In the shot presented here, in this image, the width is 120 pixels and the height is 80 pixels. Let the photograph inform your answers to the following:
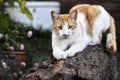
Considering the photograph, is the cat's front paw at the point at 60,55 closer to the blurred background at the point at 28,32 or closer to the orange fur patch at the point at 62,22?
the orange fur patch at the point at 62,22

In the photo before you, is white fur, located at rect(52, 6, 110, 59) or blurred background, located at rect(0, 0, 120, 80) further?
blurred background, located at rect(0, 0, 120, 80)

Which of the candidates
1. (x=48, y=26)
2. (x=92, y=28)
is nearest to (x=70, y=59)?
(x=92, y=28)

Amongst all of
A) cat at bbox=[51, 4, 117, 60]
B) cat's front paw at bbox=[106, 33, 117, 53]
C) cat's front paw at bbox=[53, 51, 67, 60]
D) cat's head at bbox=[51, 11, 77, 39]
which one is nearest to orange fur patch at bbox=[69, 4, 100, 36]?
cat at bbox=[51, 4, 117, 60]

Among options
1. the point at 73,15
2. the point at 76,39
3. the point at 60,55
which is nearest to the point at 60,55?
the point at 60,55

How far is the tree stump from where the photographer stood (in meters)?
4.60

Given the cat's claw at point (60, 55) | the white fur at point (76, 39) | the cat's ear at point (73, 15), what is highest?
the cat's ear at point (73, 15)

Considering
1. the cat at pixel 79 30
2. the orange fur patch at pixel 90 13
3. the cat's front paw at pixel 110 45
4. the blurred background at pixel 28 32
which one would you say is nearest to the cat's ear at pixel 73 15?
the cat at pixel 79 30

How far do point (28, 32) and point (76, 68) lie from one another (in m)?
2.05

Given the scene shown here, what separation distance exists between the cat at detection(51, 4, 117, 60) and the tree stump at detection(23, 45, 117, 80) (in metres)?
0.08

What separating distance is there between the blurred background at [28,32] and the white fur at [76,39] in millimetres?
963

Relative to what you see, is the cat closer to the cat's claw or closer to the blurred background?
the cat's claw

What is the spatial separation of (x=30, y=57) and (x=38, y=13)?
2613mm

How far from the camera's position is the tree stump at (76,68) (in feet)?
15.1

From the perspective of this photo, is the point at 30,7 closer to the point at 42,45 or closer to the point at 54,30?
the point at 42,45
